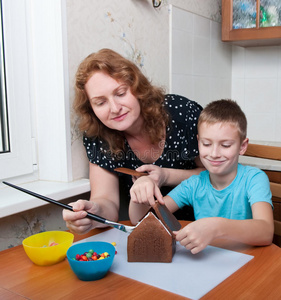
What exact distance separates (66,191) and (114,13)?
30.0 inches

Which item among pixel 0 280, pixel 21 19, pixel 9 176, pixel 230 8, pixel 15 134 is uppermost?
pixel 230 8

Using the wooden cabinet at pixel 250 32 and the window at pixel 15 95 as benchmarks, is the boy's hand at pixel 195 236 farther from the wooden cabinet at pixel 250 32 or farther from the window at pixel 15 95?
the wooden cabinet at pixel 250 32

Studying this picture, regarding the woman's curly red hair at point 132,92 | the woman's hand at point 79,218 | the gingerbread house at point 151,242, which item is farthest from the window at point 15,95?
the gingerbread house at point 151,242

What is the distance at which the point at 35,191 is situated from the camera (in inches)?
53.2

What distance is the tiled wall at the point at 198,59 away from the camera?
2.05m

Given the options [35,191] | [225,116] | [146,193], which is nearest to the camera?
[146,193]

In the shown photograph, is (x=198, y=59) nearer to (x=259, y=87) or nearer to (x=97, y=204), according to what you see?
(x=259, y=87)

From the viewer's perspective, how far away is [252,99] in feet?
8.42

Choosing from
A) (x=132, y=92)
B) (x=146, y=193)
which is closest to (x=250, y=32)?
(x=132, y=92)

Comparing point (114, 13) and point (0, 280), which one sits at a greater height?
point (114, 13)

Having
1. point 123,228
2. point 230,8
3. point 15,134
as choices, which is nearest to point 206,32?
point 230,8

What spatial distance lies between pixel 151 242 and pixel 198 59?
1.56m

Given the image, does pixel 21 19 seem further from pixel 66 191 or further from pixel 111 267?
pixel 111 267

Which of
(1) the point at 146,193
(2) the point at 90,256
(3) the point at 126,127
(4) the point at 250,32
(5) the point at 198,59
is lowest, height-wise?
(2) the point at 90,256
